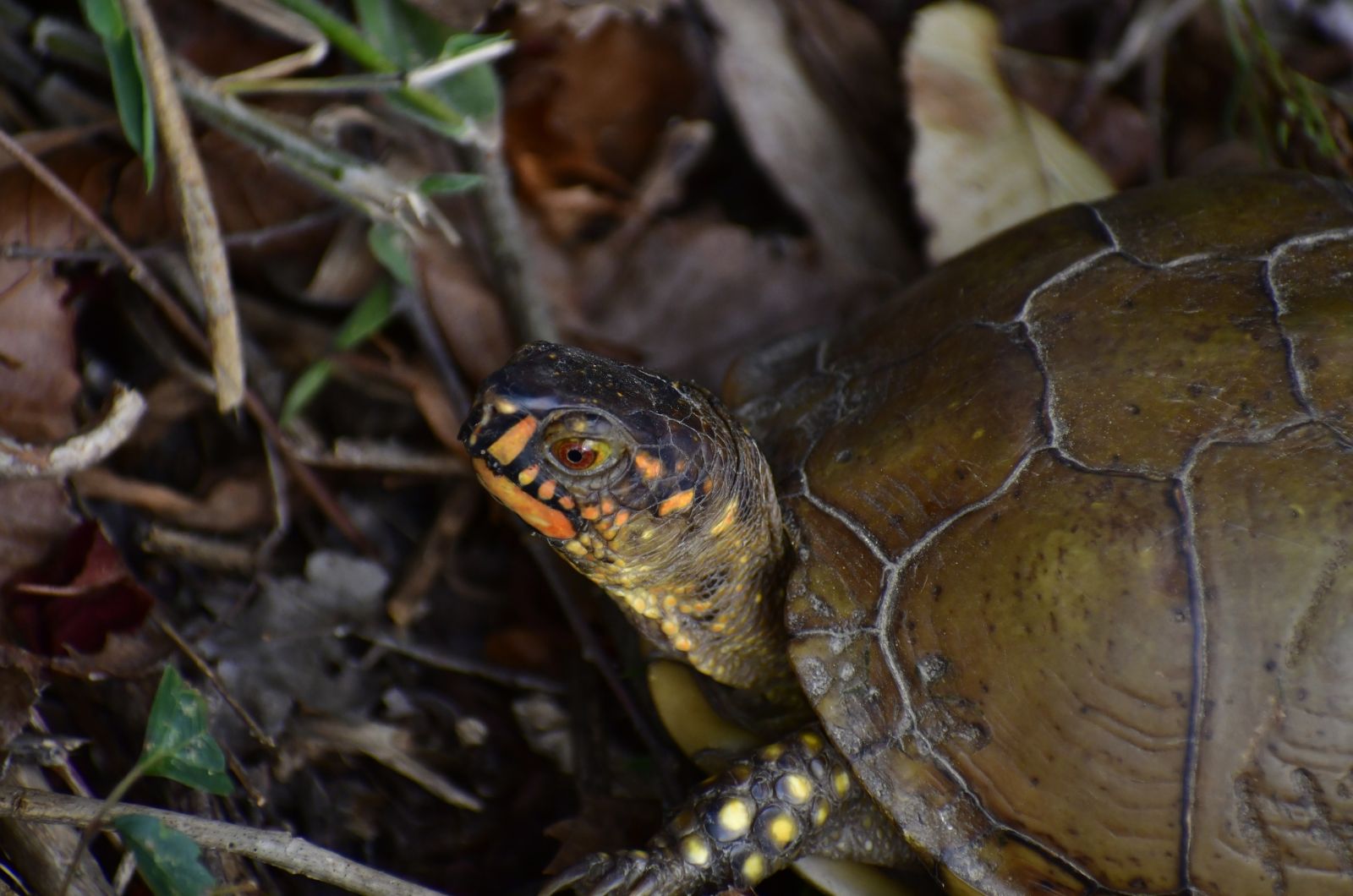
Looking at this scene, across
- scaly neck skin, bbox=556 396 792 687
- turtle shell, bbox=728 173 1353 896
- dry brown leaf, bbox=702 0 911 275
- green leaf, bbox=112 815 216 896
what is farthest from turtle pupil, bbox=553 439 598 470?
dry brown leaf, bbox=702 0 911 275

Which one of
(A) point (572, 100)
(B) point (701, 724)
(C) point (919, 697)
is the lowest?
(B) point (701, 724)

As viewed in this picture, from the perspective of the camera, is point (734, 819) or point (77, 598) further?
point (77, 598)

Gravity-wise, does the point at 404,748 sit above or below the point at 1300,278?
below

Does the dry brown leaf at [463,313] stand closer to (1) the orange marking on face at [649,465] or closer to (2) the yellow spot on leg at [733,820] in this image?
(1) the orange marking on face at [649,465]

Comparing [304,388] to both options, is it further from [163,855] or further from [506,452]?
[163,855]

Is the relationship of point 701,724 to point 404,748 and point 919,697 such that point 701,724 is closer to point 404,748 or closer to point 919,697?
point 919,697

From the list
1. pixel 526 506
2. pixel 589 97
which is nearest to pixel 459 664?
pixel 526 506

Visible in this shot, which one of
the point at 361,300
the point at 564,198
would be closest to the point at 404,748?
the point at 361,300

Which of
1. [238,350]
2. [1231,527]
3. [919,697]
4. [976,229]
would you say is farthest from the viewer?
[976,229]
